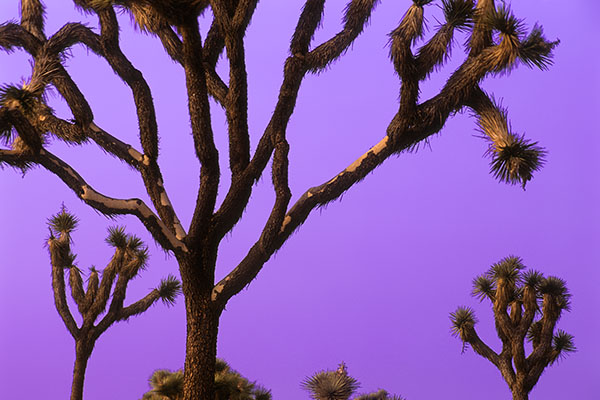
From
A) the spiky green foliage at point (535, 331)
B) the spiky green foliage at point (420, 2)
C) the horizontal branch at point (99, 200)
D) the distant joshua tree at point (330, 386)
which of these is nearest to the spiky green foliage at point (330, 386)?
the distant joshua tree at point (330, 386)

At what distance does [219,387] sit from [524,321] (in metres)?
7.28

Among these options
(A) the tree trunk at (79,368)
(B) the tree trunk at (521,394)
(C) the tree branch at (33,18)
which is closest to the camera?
(C) the tree branch at (33,18)

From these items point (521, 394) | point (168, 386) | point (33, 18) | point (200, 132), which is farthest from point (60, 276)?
point (521, 394)

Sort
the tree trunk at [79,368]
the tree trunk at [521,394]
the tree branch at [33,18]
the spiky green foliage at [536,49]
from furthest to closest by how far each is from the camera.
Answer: the tree trunk at [521,394] → the tree trunk at [79,368] → the tree branch at [33,18] → the spiky green foliage at [536,49]

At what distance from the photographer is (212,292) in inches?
378

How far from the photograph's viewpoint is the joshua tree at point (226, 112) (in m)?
8.45

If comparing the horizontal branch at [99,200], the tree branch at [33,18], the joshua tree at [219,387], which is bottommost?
the joshua tree at [219,387]

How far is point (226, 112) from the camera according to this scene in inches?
393

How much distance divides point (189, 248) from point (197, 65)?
8.54 feet

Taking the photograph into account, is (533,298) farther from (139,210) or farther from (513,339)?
(139,210)

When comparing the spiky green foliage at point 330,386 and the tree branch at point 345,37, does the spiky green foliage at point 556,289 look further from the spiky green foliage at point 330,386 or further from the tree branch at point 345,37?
the spiky green foliage at point 330,386

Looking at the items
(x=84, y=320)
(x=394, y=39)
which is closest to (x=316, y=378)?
(x=394, y=39)

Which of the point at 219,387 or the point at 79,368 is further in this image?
the point at 79,368

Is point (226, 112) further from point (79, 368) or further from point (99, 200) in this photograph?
point (79, 368)
